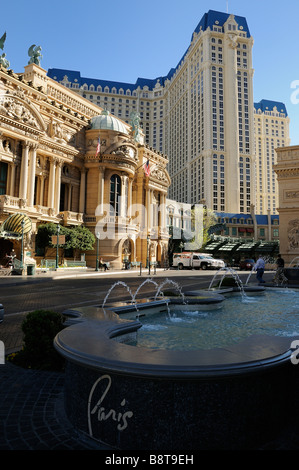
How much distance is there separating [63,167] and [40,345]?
38.4m

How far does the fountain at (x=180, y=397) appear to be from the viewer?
253 centimetres

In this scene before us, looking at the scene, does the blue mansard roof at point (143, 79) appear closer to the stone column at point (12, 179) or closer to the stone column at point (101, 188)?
the stone column at point (101, 188)

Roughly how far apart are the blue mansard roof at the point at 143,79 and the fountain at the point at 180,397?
5559 inches

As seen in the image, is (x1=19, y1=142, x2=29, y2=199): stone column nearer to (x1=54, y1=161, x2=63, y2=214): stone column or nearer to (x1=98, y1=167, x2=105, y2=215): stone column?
(x1=54, y1=161, x2=63, y2=214): stone column

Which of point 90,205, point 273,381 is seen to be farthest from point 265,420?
point 90,205

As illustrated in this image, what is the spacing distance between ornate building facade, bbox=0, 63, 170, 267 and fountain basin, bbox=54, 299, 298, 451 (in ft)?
97.6

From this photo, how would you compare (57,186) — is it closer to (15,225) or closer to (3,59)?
(15,225)

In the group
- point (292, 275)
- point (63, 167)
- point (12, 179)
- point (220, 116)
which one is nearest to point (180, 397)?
point (292, 275)

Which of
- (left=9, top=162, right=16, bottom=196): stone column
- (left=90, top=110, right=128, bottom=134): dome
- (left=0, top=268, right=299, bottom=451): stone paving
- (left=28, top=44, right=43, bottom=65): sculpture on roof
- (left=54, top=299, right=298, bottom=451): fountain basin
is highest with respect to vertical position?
(left=28, top=44, right=43, bottom=65): sculpture on roof

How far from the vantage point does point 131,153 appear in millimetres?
42812

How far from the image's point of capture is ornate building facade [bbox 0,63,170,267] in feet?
103

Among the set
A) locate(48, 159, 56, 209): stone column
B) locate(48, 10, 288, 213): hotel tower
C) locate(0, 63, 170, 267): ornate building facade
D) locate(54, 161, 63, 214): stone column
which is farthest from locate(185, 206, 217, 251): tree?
locate(48, 10, 288, 213): hotel tower

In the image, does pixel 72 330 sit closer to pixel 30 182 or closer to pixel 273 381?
pixel 273 381

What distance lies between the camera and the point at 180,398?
2.53m
